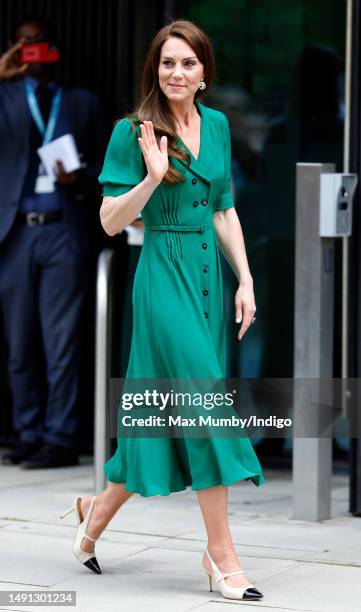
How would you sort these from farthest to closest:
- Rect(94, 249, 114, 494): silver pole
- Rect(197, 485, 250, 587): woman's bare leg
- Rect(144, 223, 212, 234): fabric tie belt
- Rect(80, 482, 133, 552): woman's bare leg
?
Rect(94, 249, 114, 494): silver pole, Rect(80, 482, 133, 552): woman's bare leg, Rect(144, 223, 212, 234): fabric tie belt, Rect(197, 485, 250, 587): woman's bare leg

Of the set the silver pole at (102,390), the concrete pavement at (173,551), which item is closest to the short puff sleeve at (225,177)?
the concrete pavement at (173,551)

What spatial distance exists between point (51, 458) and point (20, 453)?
0.71 ft

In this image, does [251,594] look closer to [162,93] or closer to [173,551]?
[173,551]

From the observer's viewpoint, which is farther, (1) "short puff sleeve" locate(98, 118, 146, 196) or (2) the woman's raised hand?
(1) "short puff sleeve" locate(98, 118, 146, 196)

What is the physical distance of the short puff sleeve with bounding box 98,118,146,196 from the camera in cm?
484

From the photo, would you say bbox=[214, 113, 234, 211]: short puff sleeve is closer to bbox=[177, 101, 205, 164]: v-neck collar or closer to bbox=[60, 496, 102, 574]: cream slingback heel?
bbox=[177, 101, 205, 164]: v-neck collar

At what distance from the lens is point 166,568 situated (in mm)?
5234

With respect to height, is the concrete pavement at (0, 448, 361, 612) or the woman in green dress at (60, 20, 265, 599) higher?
the woman in green dress at (60, 20, 265, 599)

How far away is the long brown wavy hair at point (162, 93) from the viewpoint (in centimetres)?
485

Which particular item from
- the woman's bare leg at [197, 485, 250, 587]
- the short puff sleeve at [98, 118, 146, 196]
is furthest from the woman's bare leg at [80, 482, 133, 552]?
the short puff sleeve at [98, 118, 146, 196]

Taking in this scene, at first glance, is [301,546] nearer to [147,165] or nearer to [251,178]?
[147,165]

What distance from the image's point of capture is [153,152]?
183 inches

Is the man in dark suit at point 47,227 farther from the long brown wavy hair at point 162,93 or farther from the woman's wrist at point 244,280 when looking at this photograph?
the woman's wrist at point 244,280

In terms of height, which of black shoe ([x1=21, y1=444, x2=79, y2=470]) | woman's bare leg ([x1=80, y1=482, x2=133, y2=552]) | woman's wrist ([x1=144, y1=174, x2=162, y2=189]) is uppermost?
woman's wrist ([x1=144, y1=174, x2=162, y2=189])
